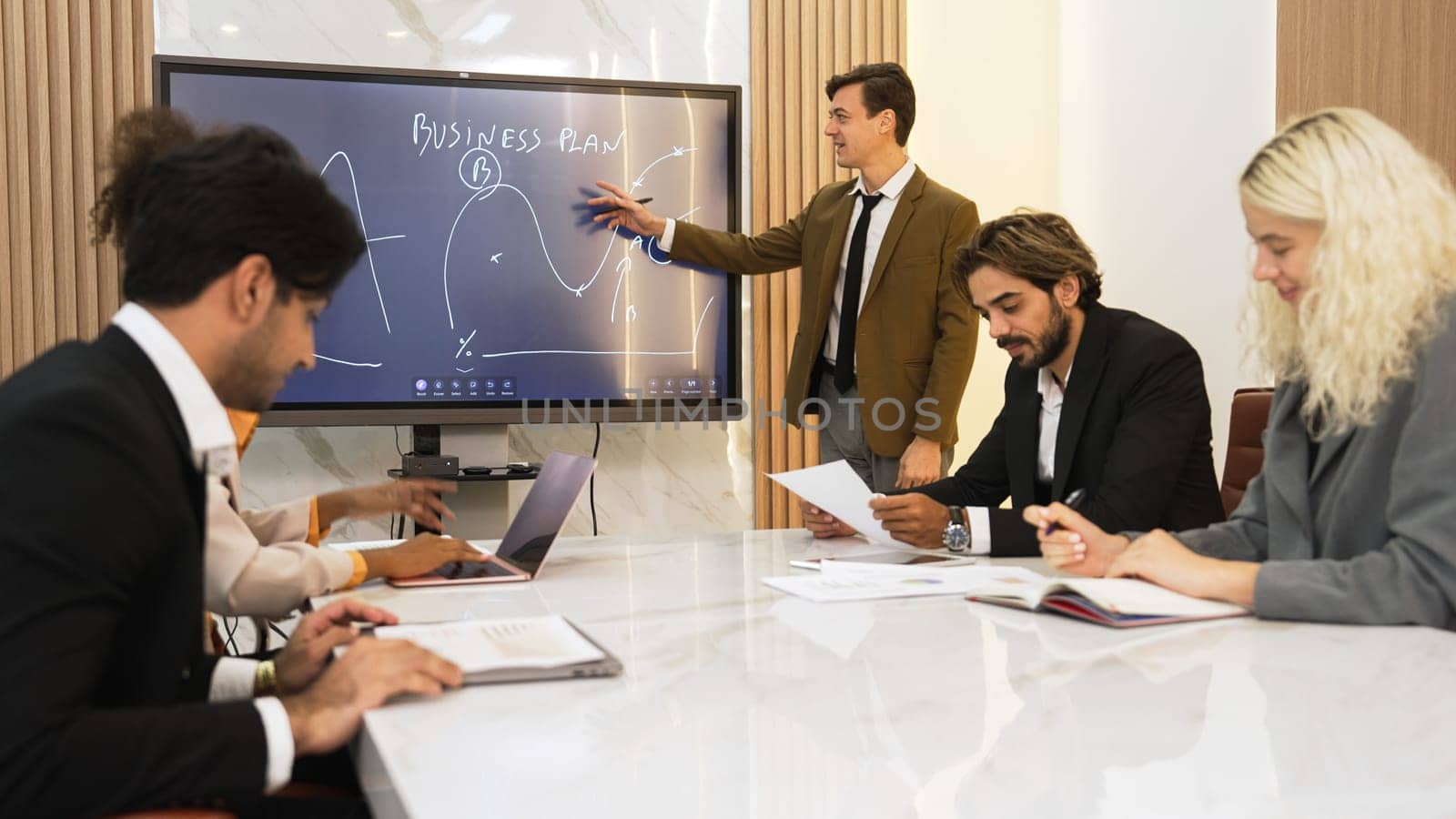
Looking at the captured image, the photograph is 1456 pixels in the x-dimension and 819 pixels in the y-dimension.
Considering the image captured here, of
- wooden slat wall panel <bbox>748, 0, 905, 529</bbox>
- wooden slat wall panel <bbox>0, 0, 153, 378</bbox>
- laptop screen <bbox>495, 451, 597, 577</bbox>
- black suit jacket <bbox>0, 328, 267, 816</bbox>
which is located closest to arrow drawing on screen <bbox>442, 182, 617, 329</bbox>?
wooden slat wall panel <bbox>748, 0, 905, 529</bbox>

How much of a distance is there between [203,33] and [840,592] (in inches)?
128

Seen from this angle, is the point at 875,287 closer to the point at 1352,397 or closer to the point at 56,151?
the point at 1352,397

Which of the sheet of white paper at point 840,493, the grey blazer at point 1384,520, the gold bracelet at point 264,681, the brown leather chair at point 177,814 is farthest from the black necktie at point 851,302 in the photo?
the brown leather chair at point 177,814

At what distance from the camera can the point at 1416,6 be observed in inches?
119

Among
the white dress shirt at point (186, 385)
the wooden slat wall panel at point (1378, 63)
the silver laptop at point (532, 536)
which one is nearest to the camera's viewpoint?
the white dress shirt at point (186, 385)

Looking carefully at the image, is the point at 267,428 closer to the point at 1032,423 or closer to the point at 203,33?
the point at 203,33

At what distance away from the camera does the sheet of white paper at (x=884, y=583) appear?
1.83 meters

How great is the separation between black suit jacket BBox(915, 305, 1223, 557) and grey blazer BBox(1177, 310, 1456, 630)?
57cm

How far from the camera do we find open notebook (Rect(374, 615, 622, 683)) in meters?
1.31

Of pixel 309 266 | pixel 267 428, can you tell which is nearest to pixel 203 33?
pixel 267 428

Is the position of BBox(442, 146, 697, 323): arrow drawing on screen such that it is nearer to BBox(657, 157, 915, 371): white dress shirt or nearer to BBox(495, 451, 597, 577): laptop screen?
BBox(657, 157, 915, 371): white dress shirt

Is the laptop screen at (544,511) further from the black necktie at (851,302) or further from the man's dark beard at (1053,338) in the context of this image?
the black necktie at (851,302)

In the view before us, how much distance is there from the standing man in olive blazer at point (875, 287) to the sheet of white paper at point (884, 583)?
1677 mm

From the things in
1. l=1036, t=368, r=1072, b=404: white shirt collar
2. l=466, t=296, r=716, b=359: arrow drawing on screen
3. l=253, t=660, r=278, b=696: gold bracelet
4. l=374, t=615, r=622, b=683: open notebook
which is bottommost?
l=253, t=660, r=278, b=696: gold bracelet
